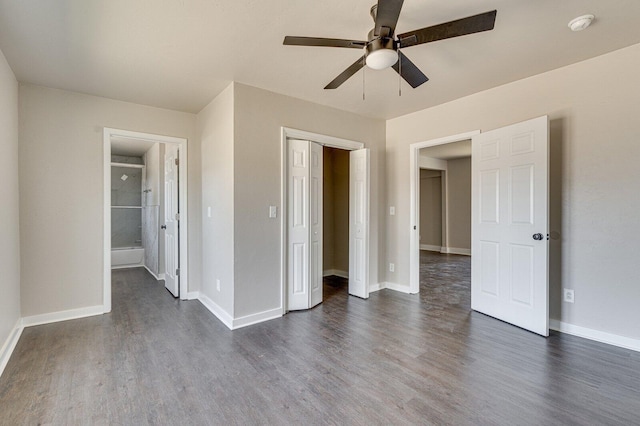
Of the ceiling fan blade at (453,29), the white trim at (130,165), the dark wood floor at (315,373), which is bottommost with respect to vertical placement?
the dark wood floor at (315,373)

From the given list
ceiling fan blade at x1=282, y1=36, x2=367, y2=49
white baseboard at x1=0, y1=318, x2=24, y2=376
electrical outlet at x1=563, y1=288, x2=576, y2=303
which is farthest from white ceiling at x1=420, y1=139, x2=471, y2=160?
white baseboard at x1=0, y1=318, x2=24, y2=376

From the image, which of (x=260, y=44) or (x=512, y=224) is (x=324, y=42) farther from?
(x=512, y=224)

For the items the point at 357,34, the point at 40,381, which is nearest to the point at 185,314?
the point at 40,381

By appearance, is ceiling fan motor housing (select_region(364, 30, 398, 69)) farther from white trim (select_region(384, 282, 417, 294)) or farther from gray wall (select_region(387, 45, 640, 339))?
white trim (select_region(384, 282, 417, 294))

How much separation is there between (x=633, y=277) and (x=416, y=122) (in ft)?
9.06

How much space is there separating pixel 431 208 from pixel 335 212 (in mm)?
4640

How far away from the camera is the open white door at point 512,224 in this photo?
2.82 meters

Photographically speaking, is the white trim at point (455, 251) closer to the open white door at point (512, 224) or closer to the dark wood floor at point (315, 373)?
the open white door at point (512, 224)

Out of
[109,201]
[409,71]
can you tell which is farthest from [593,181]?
[109,201]

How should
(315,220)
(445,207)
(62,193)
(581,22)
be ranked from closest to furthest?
(581,22)
(62,193)
(315,220)
(445,207)

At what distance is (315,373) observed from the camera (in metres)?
2.21

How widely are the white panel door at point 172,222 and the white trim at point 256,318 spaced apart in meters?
1.45

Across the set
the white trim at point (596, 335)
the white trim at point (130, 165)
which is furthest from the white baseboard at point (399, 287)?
the white trim at point (130, 165)

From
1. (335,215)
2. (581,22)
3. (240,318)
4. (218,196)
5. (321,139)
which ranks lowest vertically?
(240,318)
